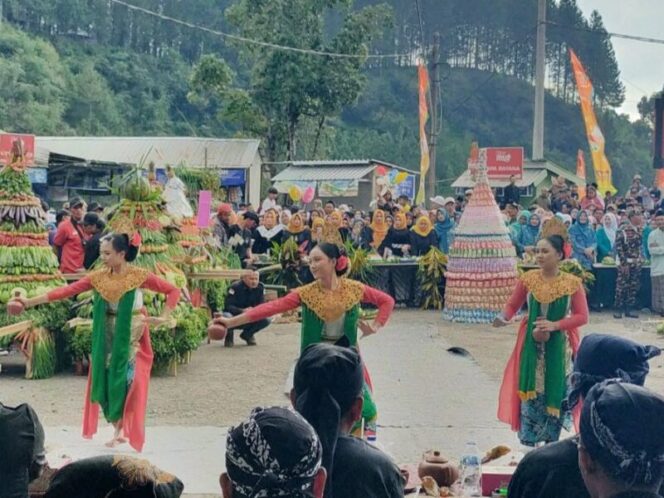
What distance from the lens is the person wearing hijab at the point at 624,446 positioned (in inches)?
104

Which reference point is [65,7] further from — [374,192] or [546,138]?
[374,192]

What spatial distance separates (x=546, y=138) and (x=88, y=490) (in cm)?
7225

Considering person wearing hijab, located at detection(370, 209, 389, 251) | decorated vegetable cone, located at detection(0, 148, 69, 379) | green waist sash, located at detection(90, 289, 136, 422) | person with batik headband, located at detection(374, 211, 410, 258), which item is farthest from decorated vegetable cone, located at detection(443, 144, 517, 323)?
green waist sash, located at detection(90, 289, 136, 422)

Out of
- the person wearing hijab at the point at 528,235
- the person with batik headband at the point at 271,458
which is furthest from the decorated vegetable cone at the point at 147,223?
the person wearing hijab at the point at 528,235

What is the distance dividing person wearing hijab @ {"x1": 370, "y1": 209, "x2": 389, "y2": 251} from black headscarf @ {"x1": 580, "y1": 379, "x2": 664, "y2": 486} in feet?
54.6

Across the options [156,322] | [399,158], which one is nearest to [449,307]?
[156,322]

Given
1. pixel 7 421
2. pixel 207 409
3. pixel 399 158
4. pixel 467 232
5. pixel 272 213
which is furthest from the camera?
pixel 399 158

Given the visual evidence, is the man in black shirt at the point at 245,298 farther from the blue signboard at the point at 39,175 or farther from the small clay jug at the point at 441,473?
the blue signboard at the point at 39,175

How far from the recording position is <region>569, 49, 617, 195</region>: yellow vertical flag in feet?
81.8

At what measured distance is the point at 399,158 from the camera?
5831cm

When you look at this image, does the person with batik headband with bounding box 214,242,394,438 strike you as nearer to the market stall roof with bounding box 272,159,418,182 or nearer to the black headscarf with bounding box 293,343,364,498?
the black headscarf with bounding box 293,343,364,498

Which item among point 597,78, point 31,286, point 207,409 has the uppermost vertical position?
point 597,78

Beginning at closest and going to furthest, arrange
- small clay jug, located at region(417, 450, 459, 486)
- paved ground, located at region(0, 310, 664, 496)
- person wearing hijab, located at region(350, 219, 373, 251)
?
small clay jug, located at region(417, 450, 459, 486), paved ground, located at region(0, 310, 664, 496), person wearing hijab, located at region(350, 219, 373, 251)

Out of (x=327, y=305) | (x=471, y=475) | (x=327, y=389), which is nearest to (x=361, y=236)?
(x=327, y=305)
